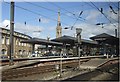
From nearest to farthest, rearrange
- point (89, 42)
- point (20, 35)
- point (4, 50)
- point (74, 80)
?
point (74, 80), point (89, 42), point (4, 50), point (20, 35)

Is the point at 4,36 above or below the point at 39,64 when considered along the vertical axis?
above

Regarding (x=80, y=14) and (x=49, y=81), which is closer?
(x=49, y=81)

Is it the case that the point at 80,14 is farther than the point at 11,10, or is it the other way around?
the point at 80,14

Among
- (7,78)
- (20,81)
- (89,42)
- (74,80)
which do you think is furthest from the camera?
(89,42)

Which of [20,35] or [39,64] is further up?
[20,35]

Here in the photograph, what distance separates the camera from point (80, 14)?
101 feet

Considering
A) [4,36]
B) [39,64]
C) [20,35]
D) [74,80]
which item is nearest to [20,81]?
[74,80]

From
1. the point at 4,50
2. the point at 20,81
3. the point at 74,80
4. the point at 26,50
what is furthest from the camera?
the point at 26,50

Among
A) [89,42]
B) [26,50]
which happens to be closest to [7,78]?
[89,42]

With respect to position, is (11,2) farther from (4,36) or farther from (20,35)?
(20,35)

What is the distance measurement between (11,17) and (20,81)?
1535 cm

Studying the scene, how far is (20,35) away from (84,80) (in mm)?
70336

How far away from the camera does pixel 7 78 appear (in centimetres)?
1558

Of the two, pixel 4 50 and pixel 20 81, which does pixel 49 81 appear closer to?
pixel 20 81
